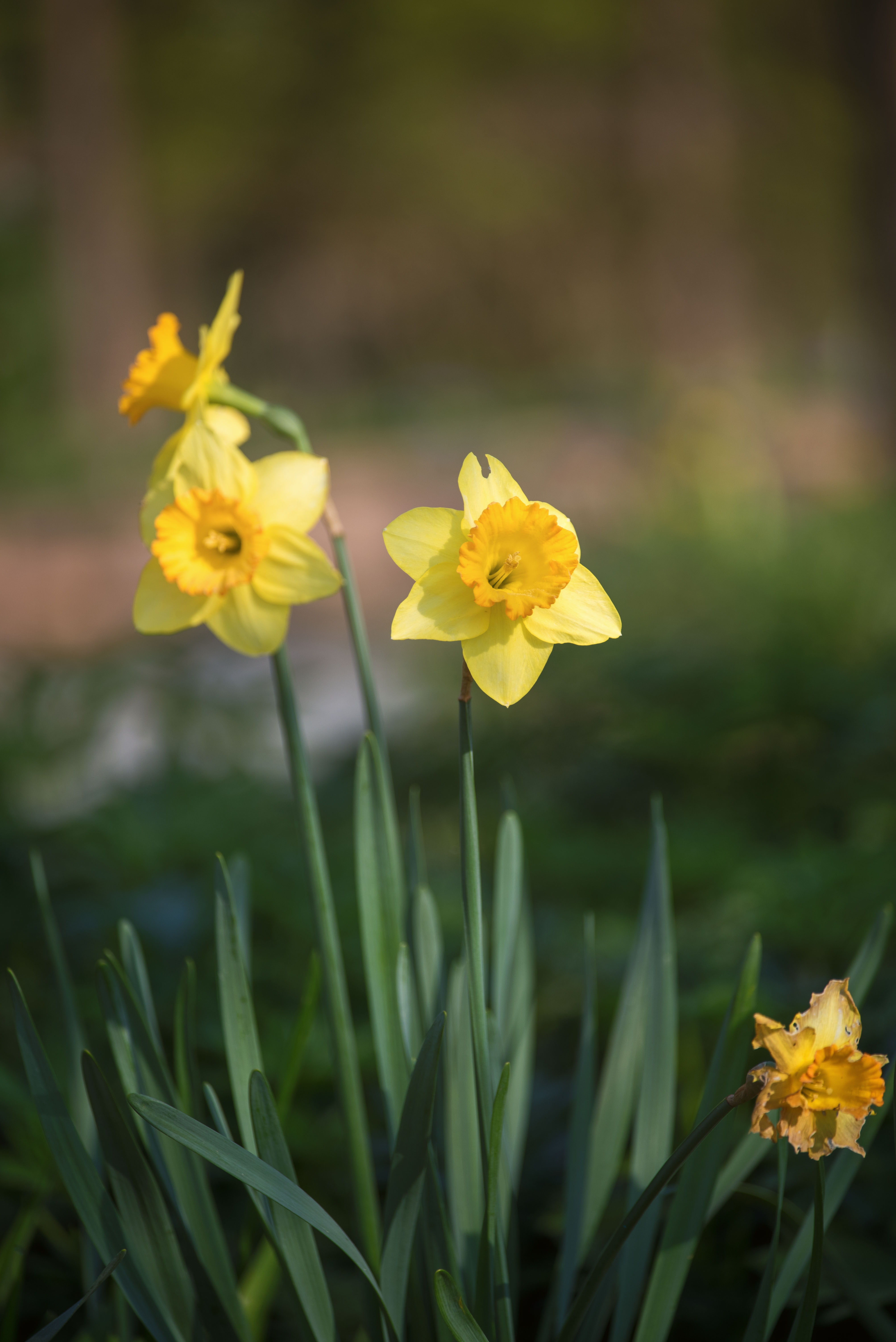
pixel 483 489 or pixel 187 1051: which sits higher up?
pixel 483 489

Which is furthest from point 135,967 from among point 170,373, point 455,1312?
point 170,373

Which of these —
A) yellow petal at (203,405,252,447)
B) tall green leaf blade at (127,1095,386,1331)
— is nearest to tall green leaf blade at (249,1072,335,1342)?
tall green leaf blade at (127,1095,386,1331)

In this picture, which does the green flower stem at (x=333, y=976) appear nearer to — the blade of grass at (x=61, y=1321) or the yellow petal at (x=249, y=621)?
the yellow petal at (x=249, y=621)

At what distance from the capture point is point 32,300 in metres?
5.14

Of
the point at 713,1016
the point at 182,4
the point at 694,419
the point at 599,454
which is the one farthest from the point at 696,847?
the point at 182,4

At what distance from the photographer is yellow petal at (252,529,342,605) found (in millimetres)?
528

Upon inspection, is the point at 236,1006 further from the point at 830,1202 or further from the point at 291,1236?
the point at 830,1202

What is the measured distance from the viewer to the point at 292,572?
0.54 metres

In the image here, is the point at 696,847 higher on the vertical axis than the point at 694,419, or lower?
lower

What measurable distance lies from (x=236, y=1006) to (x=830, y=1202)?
406 millimetres

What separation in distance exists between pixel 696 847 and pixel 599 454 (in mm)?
4527

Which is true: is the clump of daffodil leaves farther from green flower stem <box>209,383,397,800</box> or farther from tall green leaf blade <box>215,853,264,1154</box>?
tall green leaf blade <box>215,853,264,1154</box>

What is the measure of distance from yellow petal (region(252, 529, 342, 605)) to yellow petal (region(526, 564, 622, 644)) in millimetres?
112

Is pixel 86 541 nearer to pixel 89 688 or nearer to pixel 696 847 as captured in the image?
pixel 89 688
